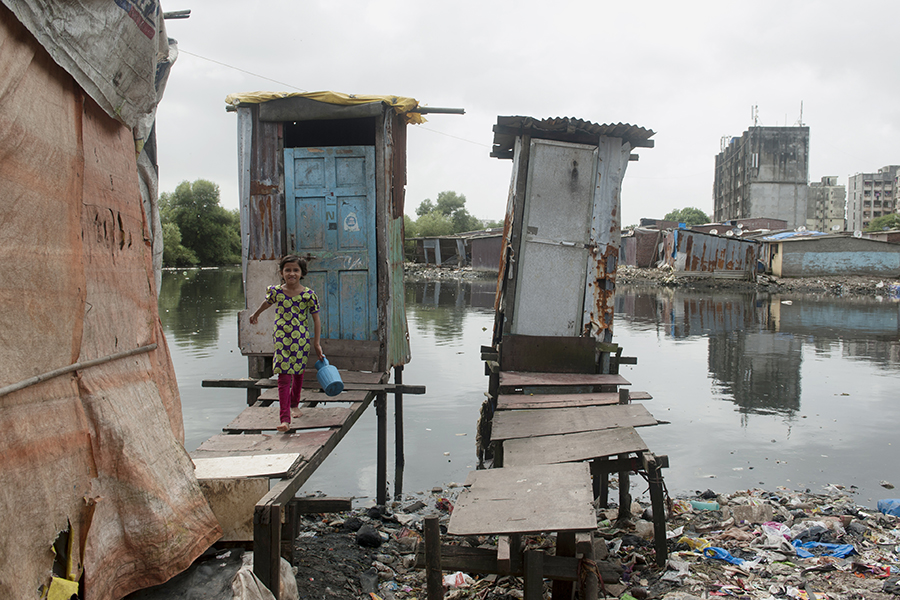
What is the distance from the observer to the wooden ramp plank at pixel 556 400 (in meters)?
5.79

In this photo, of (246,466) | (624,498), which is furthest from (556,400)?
(246,466)

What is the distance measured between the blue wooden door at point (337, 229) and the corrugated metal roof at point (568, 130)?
1.60 m

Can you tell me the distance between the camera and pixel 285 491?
3373 millimetres

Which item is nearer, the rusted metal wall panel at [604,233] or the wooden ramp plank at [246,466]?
the wooden ramp plank at [246,466]

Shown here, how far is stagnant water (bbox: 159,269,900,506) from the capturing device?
7.08m

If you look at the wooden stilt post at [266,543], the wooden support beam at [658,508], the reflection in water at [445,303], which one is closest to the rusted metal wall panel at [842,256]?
the reflection in water at [445,303]

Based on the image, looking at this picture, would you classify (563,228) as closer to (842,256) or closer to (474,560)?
(474,560)

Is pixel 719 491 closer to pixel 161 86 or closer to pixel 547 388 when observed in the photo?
pixel 547 388

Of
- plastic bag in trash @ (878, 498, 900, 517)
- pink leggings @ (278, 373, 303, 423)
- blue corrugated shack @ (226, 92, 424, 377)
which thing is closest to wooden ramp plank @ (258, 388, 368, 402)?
pink leggings @ (278, 373, 303, 423)

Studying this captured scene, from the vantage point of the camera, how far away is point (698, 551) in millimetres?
4742

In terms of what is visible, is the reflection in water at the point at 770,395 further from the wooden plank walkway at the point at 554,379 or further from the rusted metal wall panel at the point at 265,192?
the rusted metal wall panel at the point at 265,192

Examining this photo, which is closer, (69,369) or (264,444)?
(69,369)

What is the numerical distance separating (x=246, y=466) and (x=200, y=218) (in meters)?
57.0

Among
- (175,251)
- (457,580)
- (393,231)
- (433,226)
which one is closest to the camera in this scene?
(457,580)
